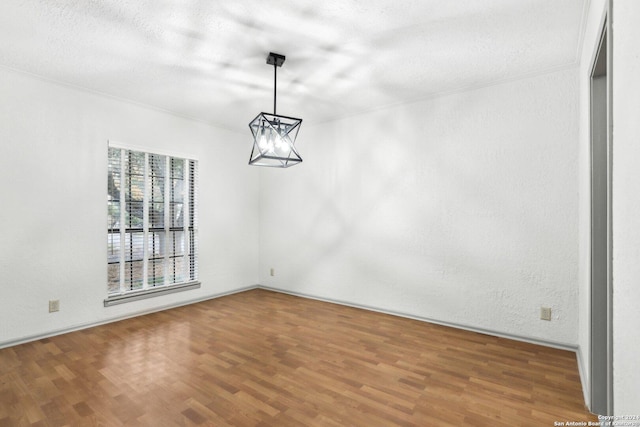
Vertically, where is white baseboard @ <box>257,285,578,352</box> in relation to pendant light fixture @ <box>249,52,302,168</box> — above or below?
below

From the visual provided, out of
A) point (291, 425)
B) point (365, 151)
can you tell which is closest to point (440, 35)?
point (365, 151)

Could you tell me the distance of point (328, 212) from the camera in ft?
15.9

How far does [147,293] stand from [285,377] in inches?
102

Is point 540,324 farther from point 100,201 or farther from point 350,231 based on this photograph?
point 100,201

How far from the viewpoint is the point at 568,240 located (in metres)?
3.08

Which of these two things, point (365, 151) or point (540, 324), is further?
point (365, 151)

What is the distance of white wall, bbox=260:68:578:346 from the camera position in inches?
124

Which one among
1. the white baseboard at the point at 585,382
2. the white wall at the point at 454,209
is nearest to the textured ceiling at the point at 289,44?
the white wall at the point at 454,209

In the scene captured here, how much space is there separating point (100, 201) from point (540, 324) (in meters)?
4.94

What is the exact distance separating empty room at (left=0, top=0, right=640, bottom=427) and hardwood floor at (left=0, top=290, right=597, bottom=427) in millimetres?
23

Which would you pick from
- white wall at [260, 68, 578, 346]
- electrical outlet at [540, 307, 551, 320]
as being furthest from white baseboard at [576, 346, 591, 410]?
white wall at [260, 68, 578, 346]

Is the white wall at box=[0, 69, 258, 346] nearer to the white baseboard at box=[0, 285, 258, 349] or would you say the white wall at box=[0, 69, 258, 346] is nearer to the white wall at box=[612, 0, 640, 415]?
the white baseboard at box=[0, 285, 258, 349]

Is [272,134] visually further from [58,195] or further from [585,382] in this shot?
[585,382]

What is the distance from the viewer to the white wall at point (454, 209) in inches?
124
